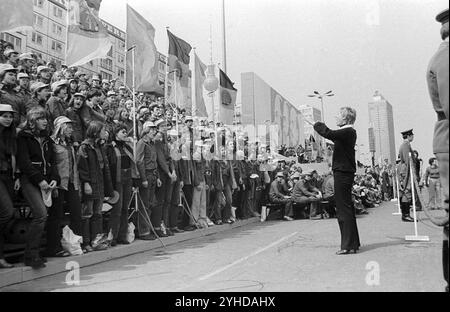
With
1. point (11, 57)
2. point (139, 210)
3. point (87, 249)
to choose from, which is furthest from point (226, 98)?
point (87, 249)

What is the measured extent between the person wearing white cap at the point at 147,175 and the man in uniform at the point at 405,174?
614 centimetres

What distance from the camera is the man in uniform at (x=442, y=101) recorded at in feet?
10.3

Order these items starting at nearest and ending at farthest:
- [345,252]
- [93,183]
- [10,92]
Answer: [345,252]
[10,92]
[93,183]

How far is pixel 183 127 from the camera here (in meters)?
12.2

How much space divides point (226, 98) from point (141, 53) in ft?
17.3

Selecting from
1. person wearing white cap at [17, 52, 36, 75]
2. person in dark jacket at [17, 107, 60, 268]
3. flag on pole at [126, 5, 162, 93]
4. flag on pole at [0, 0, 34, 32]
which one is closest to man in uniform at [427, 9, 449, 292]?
person in dark jacket at [17, 107, 60, 268]

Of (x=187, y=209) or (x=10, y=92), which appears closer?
(x=10, y=92)

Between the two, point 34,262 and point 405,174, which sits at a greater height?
point 405,174

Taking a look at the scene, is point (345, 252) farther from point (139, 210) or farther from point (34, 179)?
point (34, 179)

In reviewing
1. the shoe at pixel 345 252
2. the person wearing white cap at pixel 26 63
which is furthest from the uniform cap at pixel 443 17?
the person wearing white cap at pixel 26 63

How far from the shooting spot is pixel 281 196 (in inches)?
599
